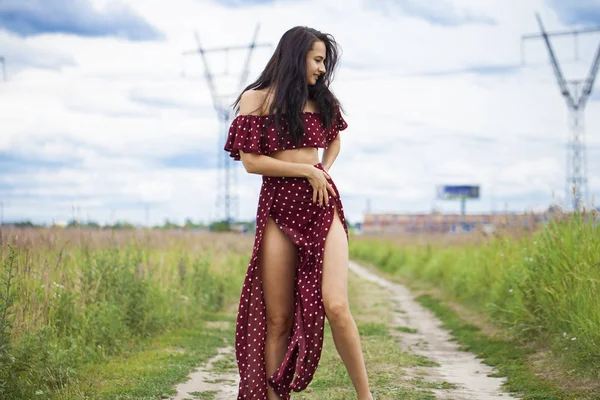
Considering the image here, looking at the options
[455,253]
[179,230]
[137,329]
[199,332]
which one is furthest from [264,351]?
[455,253]

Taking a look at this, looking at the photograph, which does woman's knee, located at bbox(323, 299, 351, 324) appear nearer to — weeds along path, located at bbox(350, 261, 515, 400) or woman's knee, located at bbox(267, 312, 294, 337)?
woman's knee, located at bbox(267, 312, 294, 337)

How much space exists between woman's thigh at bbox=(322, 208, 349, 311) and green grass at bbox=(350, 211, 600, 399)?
2485 mm

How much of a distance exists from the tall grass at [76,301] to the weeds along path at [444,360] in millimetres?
2842

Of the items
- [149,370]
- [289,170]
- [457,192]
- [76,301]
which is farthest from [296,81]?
[457,192]

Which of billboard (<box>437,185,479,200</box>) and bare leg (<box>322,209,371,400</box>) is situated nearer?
bare leg (<box>322,209,371,400</box>)

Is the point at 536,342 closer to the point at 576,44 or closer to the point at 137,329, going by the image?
the point at 137,329

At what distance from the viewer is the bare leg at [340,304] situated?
4.46m

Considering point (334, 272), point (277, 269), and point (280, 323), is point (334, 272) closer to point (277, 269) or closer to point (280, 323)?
point (277, 269)

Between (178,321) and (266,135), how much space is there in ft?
18.8

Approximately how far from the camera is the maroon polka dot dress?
4.57m

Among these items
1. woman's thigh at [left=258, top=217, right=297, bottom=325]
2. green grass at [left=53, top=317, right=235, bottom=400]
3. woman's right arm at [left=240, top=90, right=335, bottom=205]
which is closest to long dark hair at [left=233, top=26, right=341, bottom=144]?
woman's right arm at [left=240, top=90, right=335, bottom=205]

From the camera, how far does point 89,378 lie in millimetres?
6461

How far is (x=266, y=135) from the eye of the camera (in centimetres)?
471

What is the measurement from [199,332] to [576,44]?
97.6ft
